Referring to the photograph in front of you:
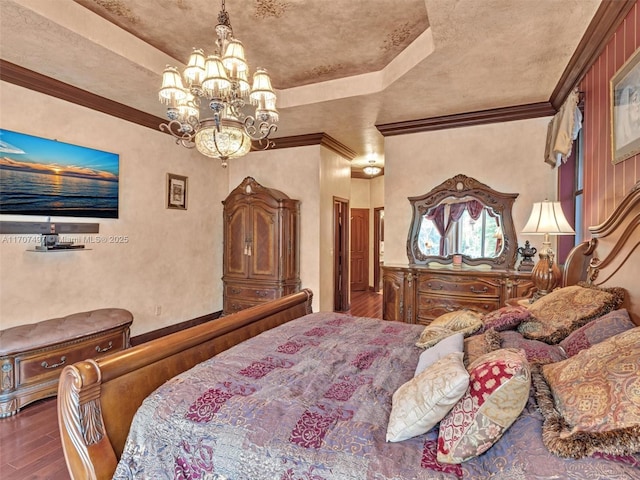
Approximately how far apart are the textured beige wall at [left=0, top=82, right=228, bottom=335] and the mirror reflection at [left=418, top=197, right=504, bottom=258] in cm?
319

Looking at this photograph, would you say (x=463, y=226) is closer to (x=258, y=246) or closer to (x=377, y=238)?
(x=258, y=246)

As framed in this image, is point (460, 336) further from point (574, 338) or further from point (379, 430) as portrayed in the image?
point (379, 430)

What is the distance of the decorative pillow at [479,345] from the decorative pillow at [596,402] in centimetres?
30

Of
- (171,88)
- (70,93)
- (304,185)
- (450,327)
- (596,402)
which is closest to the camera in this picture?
(596,402)

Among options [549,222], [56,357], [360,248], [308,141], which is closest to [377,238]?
[360,248]

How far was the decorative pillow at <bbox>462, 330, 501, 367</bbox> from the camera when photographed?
1518mm

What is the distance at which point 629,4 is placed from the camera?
1.88 metres

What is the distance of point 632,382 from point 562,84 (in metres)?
3.18

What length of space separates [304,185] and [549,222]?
321 cm

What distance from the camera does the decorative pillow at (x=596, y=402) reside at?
88cm

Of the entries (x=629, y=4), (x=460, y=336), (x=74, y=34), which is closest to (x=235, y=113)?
(x=74, y=34)

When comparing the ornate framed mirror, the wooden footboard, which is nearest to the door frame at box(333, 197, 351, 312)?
the ornate framed mirror

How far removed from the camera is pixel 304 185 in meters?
5.05

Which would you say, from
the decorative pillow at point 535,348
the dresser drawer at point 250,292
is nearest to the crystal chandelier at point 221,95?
the decorative pillow at point 535,348
